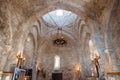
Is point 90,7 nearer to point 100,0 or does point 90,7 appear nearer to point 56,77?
point 100,0

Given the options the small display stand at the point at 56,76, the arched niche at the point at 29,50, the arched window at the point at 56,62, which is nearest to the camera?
the arched niche at the point at 29,50

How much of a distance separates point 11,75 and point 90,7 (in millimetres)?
6802

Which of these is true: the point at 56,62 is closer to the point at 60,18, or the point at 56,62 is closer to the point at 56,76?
the point at 56,76

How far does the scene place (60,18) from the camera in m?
17.9

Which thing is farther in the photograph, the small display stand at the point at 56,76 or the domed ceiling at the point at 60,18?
the small display stand at the point at 56,76

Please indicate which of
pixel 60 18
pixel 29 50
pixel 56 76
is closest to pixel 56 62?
pixel 56 76

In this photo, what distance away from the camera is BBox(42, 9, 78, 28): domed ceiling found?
56.1ft

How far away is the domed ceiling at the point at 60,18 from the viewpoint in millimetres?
17109

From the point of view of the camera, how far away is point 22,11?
33.7 feet

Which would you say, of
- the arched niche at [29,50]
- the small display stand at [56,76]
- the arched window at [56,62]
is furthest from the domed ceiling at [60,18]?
the small display stand at [56,76]

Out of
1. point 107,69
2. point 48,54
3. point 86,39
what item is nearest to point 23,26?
point 107,69

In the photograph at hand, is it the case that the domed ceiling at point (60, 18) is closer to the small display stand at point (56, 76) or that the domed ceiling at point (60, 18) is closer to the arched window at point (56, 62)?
the arched window at point (56, 62)

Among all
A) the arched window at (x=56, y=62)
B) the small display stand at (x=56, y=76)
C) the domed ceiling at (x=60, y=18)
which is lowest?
the small display stand at (x=56, y=76)

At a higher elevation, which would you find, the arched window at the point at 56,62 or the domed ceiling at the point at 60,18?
the domed ceiling at the point at 60,18
